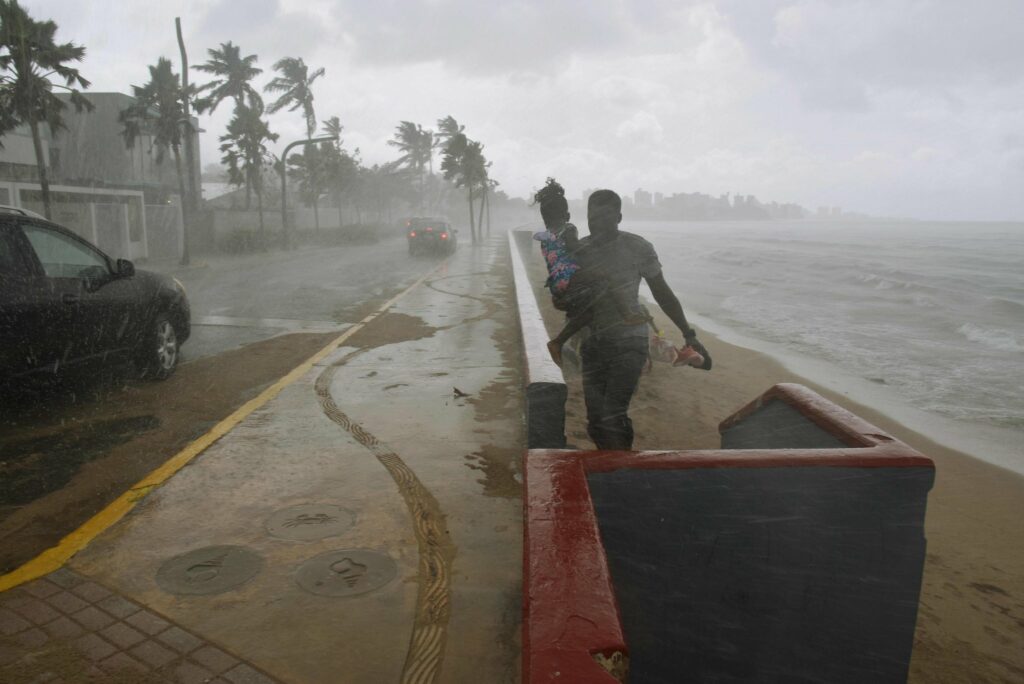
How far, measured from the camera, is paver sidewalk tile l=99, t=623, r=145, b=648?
8.87 ft

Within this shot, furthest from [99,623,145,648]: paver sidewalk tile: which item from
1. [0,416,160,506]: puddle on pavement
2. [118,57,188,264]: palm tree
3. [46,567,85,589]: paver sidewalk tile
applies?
[118,57,188,264]: palm tree

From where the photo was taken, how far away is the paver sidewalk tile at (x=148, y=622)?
2.79 metres

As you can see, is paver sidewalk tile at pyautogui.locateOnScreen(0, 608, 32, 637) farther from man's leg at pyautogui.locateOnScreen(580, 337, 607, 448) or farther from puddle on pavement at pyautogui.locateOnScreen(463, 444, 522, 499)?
man's leg at pyautogui.locateOnScreen(580, 337, 607, 448)

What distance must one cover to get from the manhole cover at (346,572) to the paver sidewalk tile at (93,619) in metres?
0.75

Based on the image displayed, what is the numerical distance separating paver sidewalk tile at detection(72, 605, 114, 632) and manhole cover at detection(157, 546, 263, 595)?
0.26m

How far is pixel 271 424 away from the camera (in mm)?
5508

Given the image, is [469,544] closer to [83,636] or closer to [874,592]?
[83,636]

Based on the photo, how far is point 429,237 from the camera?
1089 inches

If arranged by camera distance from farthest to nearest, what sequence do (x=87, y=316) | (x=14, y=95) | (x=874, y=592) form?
(x=14, y=95), (x=87, y=316), (x=874, y=592)

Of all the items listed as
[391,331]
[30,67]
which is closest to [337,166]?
[30,67]

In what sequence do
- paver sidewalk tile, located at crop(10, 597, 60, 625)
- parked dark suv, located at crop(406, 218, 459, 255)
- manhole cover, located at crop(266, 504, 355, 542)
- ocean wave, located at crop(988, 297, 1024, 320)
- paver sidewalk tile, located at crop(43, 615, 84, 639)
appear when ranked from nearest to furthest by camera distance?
paver sidewalk tile, located at crop(43, 615, 84, 639), paver sidewalk tile, located at crop(10, 597, 60, 625), manhole cover, located at crop(266, 504, 355, 542), ocean wave, located at crop(988, 297, 1024, 320), parked dark suv, located at crop(406, 218, 459, 255)

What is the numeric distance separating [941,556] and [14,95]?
1988 cm

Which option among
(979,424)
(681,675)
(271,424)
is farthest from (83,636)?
(979,424)

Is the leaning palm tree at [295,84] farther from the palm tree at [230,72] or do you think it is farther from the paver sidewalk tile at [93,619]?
the paver sidewalk tile at [93,619]
